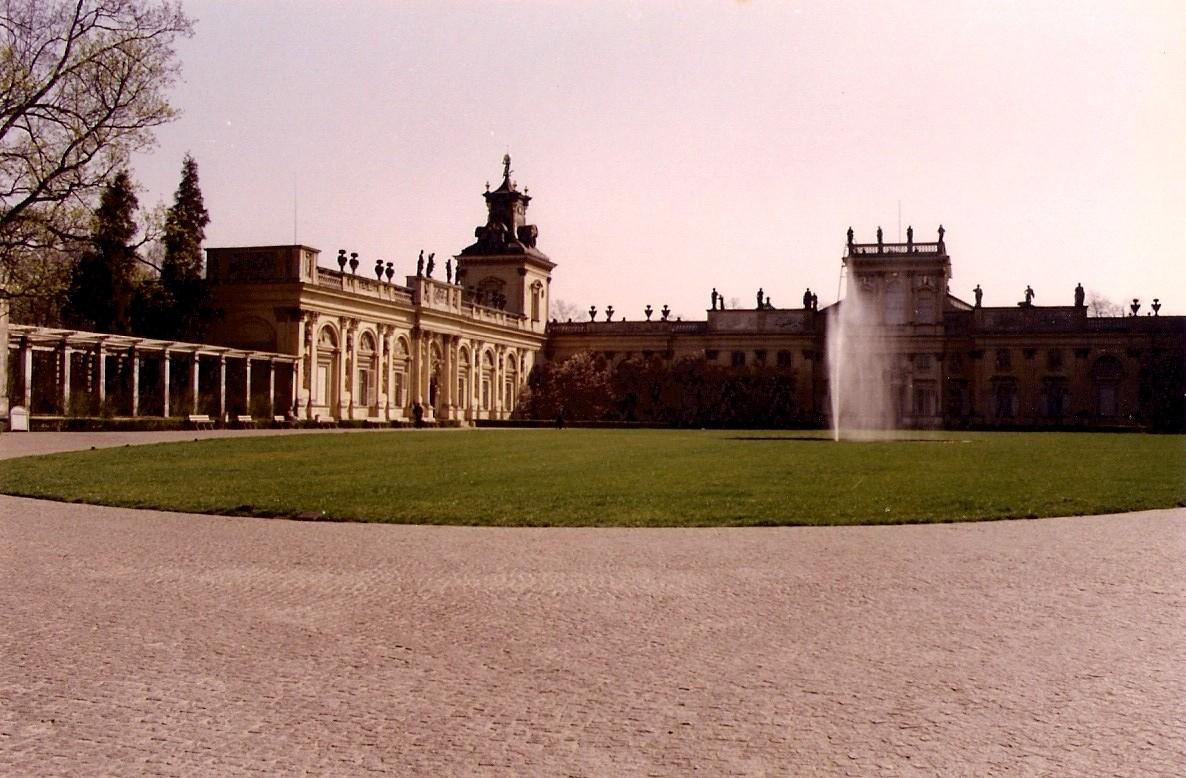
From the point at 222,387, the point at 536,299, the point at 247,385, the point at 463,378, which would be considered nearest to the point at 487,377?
the point at 463,378

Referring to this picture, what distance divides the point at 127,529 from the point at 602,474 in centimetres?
1265

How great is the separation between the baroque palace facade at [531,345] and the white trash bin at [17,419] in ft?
38.0

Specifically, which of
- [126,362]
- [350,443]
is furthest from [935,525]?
[126,362]

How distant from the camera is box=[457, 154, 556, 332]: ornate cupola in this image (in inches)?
3770

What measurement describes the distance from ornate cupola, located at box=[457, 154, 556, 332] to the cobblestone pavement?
82500 millimetres

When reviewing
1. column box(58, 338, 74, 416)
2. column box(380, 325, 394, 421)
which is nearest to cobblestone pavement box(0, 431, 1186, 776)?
column box(58, 338, 74, 416)

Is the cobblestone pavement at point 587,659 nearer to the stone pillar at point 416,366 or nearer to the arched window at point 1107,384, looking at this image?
the stone pillar at point 416,366

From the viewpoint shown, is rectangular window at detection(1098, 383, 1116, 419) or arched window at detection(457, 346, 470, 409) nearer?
arched window at detection(457, 346, 470, 409)

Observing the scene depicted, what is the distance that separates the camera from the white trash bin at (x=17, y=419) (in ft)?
128

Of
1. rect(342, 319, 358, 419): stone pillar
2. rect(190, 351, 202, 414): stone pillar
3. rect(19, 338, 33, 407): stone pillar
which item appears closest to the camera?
rect(19, 338, 33, 407): stone pillar

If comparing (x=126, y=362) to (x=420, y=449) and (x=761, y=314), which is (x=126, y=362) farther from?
(x=761, y=314)

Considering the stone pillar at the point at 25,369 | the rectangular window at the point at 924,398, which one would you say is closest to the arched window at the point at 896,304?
the rectangular window at the point at 924,398

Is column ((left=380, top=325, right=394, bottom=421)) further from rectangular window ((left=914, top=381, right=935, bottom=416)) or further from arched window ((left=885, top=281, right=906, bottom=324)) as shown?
rectangular window ((left=914, top=381, right=935, bottom=416))

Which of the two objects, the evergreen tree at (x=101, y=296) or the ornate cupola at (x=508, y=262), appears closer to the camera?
the evergreen tree at (x=101, y=296)
